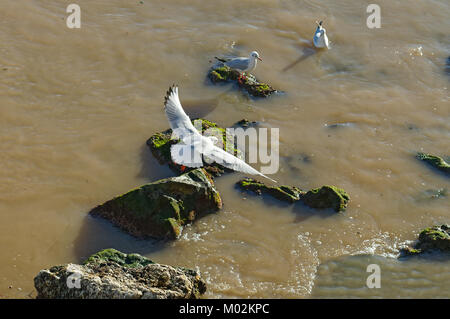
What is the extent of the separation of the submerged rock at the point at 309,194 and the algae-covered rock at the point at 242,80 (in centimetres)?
266

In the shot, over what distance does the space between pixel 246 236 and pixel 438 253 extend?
2.74 meters

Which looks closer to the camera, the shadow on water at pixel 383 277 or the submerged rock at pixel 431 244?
the shadow on water at pixel 383 277

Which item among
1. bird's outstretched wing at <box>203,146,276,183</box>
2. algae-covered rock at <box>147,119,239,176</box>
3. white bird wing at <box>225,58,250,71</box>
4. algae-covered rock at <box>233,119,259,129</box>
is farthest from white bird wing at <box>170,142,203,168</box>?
white bird wing at <box>225,58,250,71</box>

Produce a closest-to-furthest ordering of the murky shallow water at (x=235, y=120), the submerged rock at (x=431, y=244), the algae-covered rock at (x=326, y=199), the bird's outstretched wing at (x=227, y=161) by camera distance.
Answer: the murky shallow water at (x=235, y=120) → the submerged rock at (x=431, y=244) → the bird's outstretched wing at (x=227, y=161) → the algae-covered rock at (x=326, y=199)

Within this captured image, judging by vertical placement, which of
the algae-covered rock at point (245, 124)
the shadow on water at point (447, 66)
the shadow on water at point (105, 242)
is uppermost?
the shadow on water at point (447, 66)

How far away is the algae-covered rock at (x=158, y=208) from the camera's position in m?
6.84

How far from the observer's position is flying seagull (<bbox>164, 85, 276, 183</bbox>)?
7.45 meters

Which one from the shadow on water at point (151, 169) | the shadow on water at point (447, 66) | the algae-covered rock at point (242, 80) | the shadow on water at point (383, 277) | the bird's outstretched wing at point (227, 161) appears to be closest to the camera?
the shadow on water at point (383, 277)

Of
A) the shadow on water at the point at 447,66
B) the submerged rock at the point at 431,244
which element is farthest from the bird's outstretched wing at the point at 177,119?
the shadow on water at the point at 447,66

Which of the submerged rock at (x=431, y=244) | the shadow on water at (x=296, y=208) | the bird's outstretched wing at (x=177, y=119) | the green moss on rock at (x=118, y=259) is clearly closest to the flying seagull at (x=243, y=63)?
the bird's outstretched wing at (x=177, y=119)

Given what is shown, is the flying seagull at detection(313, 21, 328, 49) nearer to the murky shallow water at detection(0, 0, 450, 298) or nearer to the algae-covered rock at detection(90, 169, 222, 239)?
the murky shallow water at detection(0, 0, 450, 298)

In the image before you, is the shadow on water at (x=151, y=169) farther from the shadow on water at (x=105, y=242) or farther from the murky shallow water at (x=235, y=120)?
the shadow on water at (x=105, y=242)

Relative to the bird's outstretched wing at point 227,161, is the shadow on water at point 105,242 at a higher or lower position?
lower

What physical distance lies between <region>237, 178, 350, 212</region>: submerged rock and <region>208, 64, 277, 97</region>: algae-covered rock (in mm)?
2660
